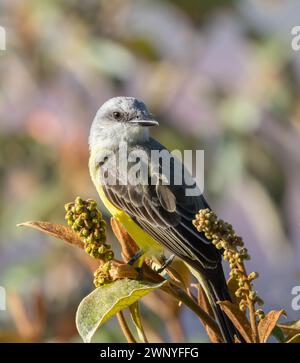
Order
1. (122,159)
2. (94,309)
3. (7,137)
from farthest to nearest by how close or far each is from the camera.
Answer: (7,137)
(122,159)
(94,309)

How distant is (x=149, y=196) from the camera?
2.65 m

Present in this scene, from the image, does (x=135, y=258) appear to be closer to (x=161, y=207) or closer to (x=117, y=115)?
(x=161, y=207)

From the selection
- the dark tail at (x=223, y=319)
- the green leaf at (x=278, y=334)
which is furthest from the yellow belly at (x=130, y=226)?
the green leaf at (x=278, y=334)

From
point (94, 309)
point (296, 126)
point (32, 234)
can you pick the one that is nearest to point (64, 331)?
point (32, 234)

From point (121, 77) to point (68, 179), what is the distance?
1.64ft

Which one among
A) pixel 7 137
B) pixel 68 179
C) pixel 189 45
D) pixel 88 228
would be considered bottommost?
pixel 88 228

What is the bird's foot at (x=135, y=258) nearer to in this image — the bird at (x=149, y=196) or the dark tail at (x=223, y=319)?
the dark tail at (x=223, y=319)

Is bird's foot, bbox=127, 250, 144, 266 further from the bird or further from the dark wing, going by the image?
the dark wing

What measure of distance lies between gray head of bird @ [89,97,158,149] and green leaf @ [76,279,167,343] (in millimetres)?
1449

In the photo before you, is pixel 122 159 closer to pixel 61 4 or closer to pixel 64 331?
pixel 64 331

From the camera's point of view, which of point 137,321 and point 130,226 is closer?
point 137,321

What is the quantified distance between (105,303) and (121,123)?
1.68 m

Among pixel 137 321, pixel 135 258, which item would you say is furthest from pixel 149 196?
pixel 137 321

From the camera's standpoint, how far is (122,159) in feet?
9.48
